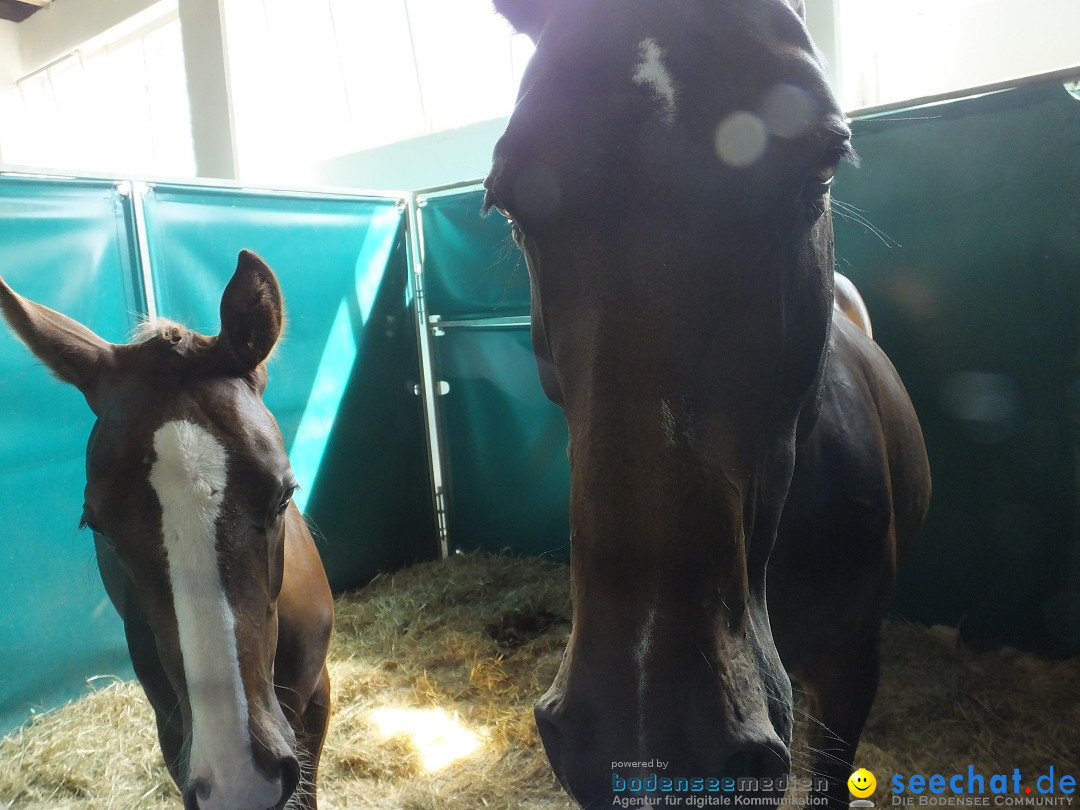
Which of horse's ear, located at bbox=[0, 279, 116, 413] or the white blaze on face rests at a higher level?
horse's ear, located at bbox=[0, 279, 116, 413]

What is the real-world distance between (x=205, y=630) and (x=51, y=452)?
84.9 inches

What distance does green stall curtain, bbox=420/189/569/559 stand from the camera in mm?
4098

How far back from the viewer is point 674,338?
784mm

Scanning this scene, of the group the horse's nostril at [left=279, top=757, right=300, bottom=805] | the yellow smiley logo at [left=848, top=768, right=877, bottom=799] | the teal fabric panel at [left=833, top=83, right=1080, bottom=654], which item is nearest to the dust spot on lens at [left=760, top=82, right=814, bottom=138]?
the horse's nostril at [left=279, top=757, right=300, bottom=805]

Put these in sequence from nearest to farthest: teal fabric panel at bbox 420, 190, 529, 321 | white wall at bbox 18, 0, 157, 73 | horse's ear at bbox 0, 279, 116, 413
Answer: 1. horse's ear at bbox 0, 279, 116, 413
2. teal fabric panel at bbox 420, 190, 529, 321
3. white wall at bbox 18, 0, 157, 73

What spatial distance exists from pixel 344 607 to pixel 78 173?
245 cm

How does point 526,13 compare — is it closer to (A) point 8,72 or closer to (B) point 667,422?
(B) point 667,422

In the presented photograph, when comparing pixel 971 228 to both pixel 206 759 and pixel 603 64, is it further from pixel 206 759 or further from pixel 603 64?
pixel 206 759

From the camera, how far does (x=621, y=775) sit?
0.69m

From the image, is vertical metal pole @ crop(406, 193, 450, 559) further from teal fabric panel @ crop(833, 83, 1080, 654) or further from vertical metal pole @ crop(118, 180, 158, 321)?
teal fabric panel @ crop(833, 83, 1080, 654)

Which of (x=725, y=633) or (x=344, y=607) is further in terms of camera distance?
(x=344, y=607)

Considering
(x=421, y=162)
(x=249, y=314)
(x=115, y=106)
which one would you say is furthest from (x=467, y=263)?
(x=115, y=106)

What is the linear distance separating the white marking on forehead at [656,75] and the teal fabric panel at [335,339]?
9.46ft

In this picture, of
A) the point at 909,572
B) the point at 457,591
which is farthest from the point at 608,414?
the point at 457,591
